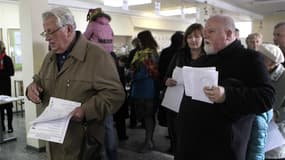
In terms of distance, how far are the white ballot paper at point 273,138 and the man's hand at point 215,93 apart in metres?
0.67

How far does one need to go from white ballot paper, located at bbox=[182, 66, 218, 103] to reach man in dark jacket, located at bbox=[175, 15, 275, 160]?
0.14 ft

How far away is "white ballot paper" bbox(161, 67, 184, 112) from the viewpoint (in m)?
2.56

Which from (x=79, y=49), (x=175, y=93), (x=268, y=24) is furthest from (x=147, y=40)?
(x=268, y=24)

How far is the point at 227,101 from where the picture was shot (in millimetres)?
1337

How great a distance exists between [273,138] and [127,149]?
2227 millimetres

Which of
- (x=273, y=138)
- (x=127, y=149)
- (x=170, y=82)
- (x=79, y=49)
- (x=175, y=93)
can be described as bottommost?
(x=127, y=149)

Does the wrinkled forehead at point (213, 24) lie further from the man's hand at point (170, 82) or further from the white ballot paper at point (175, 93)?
the man's hand at point (170, 82)

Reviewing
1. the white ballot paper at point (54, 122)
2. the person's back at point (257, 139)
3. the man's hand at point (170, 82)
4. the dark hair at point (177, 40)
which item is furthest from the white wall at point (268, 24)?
the white ballot paper at point (54, 122)

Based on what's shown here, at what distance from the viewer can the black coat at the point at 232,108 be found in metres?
1.37

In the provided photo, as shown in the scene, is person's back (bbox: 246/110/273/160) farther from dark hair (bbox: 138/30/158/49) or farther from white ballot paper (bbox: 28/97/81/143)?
dark hair (bbox: 138/30/158/49)

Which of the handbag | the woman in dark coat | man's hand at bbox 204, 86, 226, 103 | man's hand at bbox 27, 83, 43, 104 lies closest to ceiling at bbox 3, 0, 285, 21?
the woman in dark coat

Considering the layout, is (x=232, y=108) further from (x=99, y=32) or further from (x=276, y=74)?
(x=99, y=32)

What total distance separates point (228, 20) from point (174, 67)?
4.06ft

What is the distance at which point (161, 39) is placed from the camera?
9.96 metres
